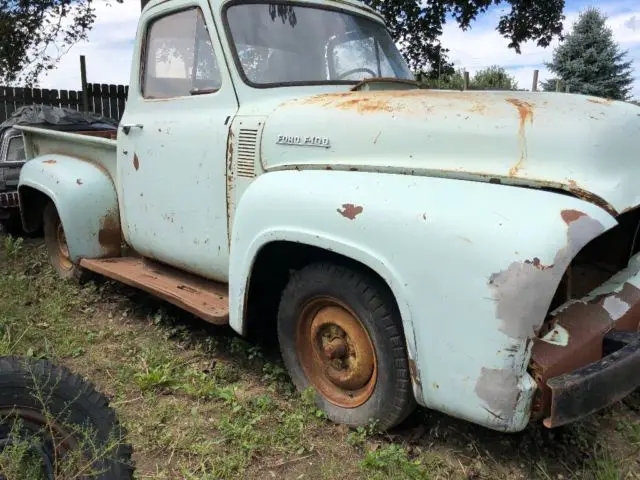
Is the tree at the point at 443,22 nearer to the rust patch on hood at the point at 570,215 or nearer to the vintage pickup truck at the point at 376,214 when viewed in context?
the vintage pickup truck at the point at 376,214

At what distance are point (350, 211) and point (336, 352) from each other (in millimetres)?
664

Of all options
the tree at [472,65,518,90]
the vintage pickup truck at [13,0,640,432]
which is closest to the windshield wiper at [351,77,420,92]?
the vintage pickup truck at [13,0,640,432]

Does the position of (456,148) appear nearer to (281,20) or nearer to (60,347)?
(281,20)

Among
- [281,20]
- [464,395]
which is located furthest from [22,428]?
[281,20]

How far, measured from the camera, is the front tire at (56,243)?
15.1 feet

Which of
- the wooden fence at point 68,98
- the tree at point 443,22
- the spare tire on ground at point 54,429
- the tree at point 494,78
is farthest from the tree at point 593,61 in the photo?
the spare tire on ground at point 54,429

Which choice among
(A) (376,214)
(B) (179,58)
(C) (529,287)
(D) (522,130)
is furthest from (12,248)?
(C) (529,287)

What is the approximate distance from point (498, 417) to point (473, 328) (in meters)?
0.30

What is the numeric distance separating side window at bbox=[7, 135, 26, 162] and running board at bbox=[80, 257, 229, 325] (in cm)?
294

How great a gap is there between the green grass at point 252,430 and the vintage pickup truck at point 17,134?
2.55 metres

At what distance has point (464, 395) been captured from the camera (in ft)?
6.40

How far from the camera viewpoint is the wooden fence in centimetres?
950

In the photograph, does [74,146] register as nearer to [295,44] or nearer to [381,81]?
[295,44]

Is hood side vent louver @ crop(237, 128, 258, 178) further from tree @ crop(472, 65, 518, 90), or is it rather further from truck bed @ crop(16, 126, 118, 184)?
tree @ crop(472, 65, 518, 90)
